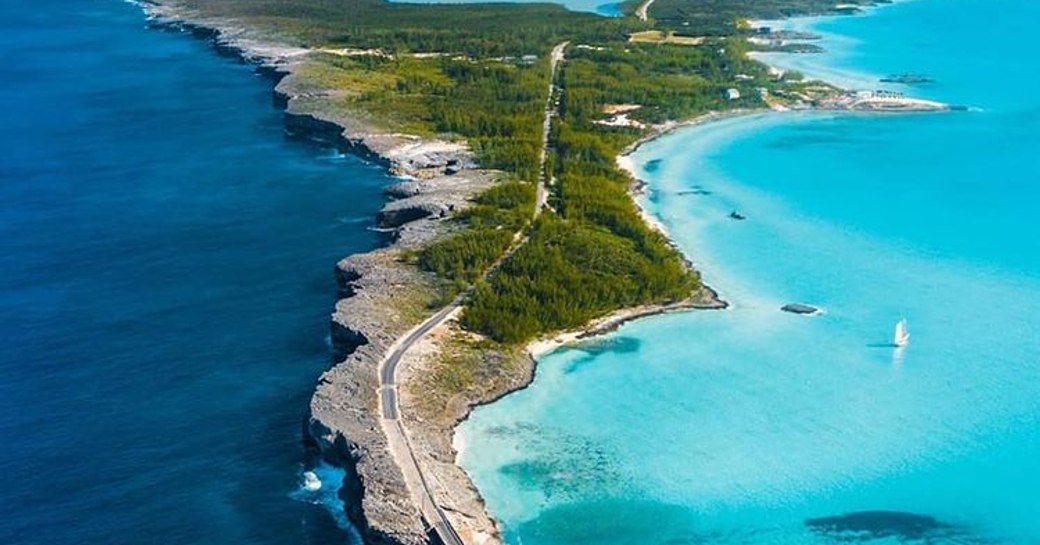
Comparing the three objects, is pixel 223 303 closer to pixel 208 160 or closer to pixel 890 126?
pixel 208 160

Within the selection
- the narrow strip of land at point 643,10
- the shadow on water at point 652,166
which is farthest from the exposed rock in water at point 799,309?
the narrow strip of land at point 643,10

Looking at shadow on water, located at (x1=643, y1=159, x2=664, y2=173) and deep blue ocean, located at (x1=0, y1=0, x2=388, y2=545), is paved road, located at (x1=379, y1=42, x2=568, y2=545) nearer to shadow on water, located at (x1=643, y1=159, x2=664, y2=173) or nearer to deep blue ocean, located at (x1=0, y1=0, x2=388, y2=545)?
deep blue ocean, located at (x1=0, y1=0, x2=388, y2=545)

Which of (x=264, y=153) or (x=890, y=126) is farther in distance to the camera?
(x=890, y=126)

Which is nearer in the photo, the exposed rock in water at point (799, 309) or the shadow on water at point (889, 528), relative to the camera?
the shadow on water at point (889, 528)

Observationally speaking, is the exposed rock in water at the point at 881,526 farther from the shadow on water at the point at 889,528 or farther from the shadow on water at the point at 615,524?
the shadow on water at the point at 615,524

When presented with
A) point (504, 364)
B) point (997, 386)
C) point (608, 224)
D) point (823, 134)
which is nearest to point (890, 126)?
point (823, 134)

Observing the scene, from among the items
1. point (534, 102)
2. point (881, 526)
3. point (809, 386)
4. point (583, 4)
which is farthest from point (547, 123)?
point (583, 4)

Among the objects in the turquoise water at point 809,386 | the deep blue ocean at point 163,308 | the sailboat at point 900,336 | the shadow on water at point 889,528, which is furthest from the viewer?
the sailboat at point 900,336
